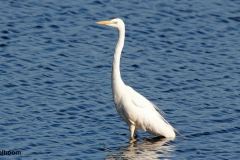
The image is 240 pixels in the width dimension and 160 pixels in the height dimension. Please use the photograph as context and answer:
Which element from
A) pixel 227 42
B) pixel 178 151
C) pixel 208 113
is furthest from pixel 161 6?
pixel 178 151

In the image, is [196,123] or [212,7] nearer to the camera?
[196,123]

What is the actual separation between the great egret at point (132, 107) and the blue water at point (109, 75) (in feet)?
1.08

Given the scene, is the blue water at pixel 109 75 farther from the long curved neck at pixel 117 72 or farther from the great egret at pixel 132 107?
the long curved neck at pixel 117 72

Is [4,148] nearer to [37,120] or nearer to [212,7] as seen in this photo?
[37,120]

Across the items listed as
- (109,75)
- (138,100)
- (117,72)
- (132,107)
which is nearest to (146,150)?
(132,107)

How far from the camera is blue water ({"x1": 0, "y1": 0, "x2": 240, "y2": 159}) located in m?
16.2

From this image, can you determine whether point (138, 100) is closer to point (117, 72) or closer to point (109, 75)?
point (117, 72)

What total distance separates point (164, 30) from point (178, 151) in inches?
335

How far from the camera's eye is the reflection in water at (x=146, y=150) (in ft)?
51.5

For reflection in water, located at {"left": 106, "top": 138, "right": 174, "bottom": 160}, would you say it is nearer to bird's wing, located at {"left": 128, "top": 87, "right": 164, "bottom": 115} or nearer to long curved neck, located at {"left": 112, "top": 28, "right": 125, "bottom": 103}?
bird's wing, located at {"left": 128, "top": 87, "right": 164, "bottom": 115}

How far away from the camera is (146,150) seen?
53.1 ft

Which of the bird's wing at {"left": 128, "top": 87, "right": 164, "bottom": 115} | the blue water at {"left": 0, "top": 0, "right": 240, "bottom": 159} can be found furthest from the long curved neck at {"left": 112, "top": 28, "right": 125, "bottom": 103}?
the blue water at {"left": 0, "top": 0, "right": 240, "bottom": 159}

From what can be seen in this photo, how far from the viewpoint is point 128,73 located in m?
20.6

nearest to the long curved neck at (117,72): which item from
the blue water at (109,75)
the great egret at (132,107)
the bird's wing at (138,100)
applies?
the great egret at (132,107)
